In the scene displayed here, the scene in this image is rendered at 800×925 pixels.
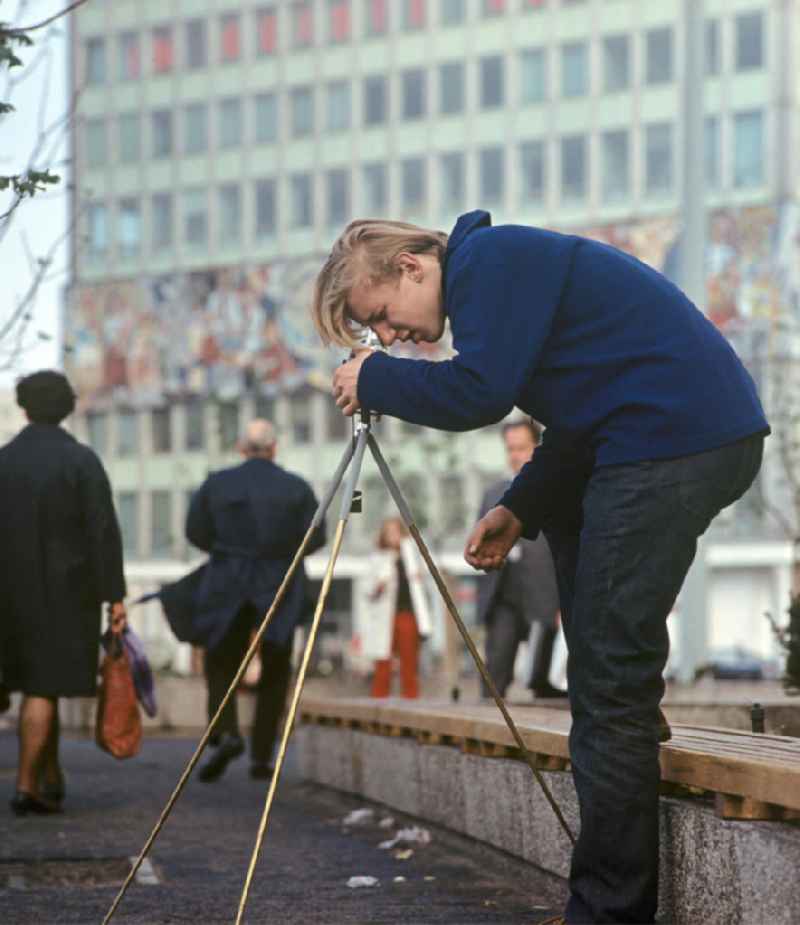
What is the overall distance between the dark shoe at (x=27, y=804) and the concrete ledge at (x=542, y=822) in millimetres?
1381

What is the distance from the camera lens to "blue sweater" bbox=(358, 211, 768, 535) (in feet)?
16.3

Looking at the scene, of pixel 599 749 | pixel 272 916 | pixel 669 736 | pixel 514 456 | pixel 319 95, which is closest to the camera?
pixel 599 749

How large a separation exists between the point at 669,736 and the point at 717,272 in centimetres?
6331

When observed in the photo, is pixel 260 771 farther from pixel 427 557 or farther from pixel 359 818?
pixel 427 557

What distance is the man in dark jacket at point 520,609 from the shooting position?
12.8 metres

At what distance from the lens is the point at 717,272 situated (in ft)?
223

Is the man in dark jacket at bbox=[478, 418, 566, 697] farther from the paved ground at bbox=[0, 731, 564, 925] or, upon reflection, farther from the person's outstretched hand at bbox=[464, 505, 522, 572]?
the person's outstretched hand at bbox=[464, 505, 522, 572]

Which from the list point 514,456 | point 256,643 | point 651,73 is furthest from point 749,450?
point 651,73

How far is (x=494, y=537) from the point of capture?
561 cm

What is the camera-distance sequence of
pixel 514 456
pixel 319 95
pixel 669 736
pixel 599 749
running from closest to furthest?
1. pixel 599 749
2. pixel 669 736
3. pixel 514 456
4. pixel 319 95

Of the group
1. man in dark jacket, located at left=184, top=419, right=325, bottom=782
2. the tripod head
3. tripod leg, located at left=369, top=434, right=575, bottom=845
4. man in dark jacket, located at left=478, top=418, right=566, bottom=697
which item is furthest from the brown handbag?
the tripod head

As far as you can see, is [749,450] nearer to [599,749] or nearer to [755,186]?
[599,749]

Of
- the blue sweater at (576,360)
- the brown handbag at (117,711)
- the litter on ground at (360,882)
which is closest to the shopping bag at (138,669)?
the brown handbag at (117,711)

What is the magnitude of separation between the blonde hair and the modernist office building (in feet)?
198
